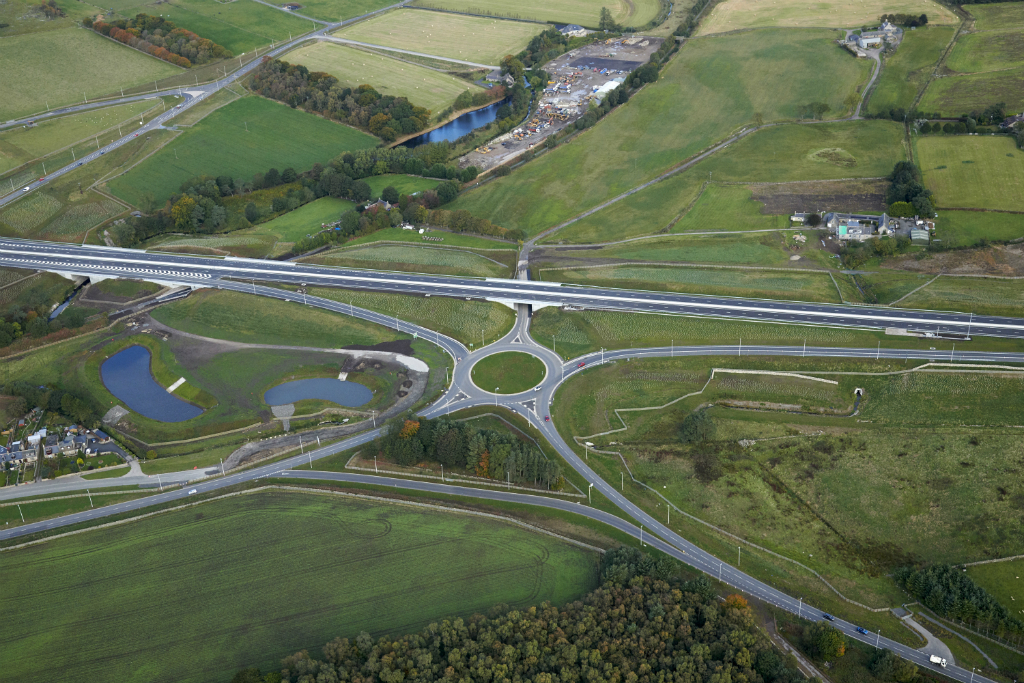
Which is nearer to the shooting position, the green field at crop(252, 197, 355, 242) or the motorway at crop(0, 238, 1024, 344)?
the motorway at crop(0, 238, 1024, 344)

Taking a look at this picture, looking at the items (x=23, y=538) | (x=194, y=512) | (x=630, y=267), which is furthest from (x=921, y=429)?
(x=23, y=538)

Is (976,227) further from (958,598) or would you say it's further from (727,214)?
(958,598)

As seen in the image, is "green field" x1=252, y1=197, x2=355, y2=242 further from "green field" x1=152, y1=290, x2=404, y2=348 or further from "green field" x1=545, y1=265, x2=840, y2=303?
"green field" x1=545, y1=265, x2=840, y2=303

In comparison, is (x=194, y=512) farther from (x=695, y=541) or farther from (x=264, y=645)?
(x=695, y=541)

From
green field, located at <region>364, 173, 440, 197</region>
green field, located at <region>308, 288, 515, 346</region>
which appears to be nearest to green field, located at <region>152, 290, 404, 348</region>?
green field, located at <region>308, 288, 515, 346</region>

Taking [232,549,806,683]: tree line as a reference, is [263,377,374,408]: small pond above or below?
above

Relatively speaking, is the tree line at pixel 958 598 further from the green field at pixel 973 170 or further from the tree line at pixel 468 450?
the green field at pixel 973 170

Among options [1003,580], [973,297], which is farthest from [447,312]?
[1003,580]

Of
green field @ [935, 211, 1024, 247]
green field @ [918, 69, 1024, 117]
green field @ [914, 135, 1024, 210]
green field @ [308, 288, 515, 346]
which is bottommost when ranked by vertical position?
green field @ [308, 288, 515, 346]
